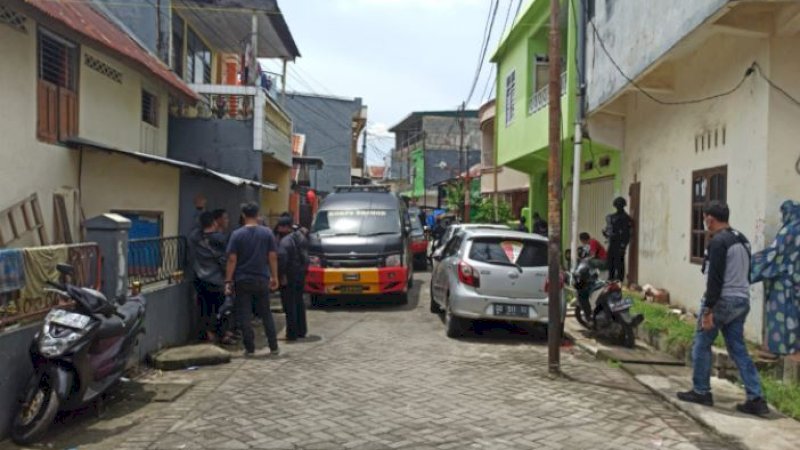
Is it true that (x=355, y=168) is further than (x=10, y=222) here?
Yes

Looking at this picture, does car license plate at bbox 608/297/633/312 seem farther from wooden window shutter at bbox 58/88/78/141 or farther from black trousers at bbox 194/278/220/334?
wooden window shutter at bbox 58/88/78/141

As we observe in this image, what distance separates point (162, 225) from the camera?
13609 mm

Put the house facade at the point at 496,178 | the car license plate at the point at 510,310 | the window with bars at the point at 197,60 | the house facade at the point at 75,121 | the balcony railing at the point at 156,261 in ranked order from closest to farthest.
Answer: the balcony railing at the point at 156,261 < the house facade at the point at 75,121 < the car license plate at the point at 510,310 < the window with bars at the point at 197,60 < the house facade at the point at 496,178

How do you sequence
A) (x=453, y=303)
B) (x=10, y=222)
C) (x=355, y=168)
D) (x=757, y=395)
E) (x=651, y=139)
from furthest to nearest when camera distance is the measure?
(x=355, y=168) < (x=651, y=139) < (x=453, y=303) < (x=10, y=222) < (x=757, y=395)

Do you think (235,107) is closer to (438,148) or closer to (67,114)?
(67,114)

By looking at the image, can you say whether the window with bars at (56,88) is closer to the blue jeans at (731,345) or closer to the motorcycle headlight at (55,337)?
the motorcycle headlight at (55,337)

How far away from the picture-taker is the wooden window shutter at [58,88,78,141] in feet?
32.6

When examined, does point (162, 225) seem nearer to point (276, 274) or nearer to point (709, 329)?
point (276, 274)

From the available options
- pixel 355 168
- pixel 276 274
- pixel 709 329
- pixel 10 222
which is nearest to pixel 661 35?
pixel 709 329

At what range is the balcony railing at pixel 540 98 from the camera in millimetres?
15203

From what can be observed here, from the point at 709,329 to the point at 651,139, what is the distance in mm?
6571

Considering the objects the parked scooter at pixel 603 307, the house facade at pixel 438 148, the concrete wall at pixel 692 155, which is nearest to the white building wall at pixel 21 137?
the parked scooter at pixel 603 307

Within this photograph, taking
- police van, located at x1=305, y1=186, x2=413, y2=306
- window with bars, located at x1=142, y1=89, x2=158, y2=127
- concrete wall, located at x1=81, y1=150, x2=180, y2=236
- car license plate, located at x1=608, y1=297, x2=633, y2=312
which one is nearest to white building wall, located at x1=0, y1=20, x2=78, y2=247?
concrete wall, located at x1=81, y1=150, x2=180, y2=236

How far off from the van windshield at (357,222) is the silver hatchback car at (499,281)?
366cm
